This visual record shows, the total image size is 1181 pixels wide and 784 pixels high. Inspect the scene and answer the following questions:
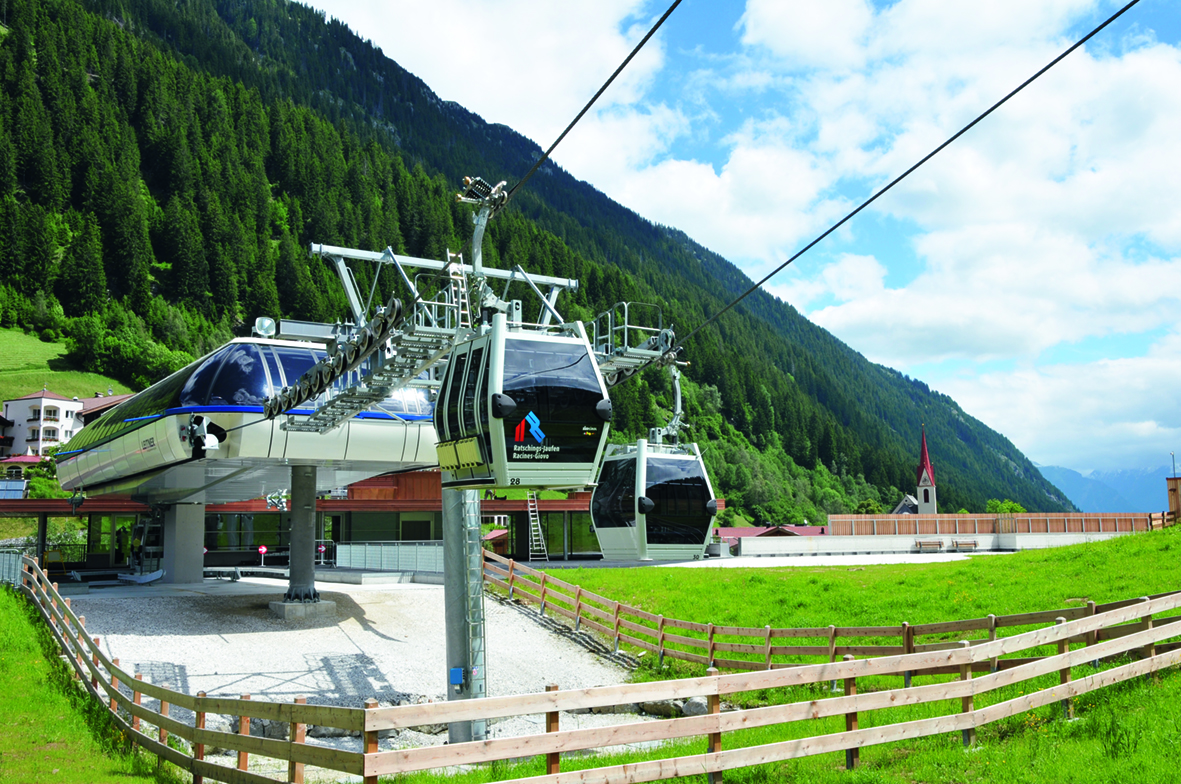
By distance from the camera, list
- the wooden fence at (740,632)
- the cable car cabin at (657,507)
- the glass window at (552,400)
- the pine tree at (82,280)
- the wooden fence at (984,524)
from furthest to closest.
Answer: the pine tree at (82,280) < the wooden fence at (984,524) < the cable car cabin at (657,507) < the glass window at (552,400) < the wooden fence at (740,632)

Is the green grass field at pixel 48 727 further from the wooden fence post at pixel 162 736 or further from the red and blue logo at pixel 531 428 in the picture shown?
the red and blue logo at pixel 531 428

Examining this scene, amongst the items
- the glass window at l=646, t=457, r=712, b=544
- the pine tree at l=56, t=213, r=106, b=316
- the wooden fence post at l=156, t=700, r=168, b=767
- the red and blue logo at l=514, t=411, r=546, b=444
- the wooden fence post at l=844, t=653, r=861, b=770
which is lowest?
the wooden fence post at l=156, t=700, r=168, b=767

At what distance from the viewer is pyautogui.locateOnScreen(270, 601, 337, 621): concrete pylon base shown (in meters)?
27.9

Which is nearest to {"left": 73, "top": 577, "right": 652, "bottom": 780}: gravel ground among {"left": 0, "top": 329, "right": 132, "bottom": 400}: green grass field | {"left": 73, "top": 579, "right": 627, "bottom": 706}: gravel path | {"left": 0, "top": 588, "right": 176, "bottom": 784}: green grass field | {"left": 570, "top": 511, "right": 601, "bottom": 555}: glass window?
{"left": 73, "top": 579, "right": 627, "bottom": 706}: gravel path

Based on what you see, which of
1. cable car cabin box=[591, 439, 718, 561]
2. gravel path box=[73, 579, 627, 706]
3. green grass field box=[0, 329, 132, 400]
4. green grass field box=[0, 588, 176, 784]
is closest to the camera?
green grass field box=[0, 588, 176, 784]

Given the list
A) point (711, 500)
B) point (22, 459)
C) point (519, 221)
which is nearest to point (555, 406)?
point (711, 500)

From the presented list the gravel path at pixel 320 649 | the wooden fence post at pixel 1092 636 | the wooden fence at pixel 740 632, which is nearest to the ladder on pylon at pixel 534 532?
the wooden fence at pixel 740 632

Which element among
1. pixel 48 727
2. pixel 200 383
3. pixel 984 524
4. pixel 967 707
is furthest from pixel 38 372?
pixel 967 707

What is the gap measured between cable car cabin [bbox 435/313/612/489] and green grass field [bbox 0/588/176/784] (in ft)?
20.4

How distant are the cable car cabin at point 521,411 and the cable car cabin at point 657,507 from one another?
16.7m

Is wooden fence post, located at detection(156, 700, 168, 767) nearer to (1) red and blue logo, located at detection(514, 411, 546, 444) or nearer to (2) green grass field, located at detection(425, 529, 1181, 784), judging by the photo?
(2) green grass field, located at detection(425, 529, 1181, 784)

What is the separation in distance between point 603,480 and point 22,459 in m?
103

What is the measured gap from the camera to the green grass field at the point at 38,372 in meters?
124

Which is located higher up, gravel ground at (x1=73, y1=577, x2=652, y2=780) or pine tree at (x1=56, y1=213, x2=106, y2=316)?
pine tree at (x1=56, y1=213, x2=106, y2=316)
